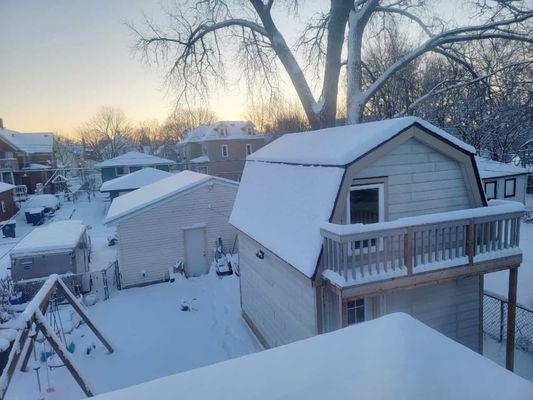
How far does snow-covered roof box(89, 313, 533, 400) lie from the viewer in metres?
1.78

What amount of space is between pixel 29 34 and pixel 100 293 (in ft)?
33.6

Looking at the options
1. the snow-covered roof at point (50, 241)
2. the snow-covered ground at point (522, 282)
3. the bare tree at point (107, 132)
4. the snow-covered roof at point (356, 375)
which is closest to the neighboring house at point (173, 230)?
Answer: the snow-covered roof at point (50, 241)

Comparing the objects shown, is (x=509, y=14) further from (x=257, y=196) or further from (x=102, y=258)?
(x=102, y=258)

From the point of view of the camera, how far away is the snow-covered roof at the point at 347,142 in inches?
253

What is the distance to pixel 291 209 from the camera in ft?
24.4

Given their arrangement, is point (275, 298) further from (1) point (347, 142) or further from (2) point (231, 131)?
(2) point (231, 131)

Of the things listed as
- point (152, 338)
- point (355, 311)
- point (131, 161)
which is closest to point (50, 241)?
point (152, 338)

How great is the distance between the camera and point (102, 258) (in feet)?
60.6

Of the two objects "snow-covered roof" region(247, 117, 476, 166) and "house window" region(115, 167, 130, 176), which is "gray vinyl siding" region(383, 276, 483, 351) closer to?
"snow-covered roof" region(247, 117, 476, 166)

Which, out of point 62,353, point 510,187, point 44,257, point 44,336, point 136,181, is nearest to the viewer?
point 62,353

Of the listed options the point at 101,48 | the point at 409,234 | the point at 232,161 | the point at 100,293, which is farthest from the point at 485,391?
the point at 232,161

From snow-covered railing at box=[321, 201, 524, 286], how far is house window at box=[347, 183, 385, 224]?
48 centimetres

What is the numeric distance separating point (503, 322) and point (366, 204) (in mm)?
5671

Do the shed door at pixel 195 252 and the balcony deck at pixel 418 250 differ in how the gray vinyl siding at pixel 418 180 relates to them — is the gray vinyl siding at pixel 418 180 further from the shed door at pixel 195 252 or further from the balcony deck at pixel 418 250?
the shed door at pixel 195 252
